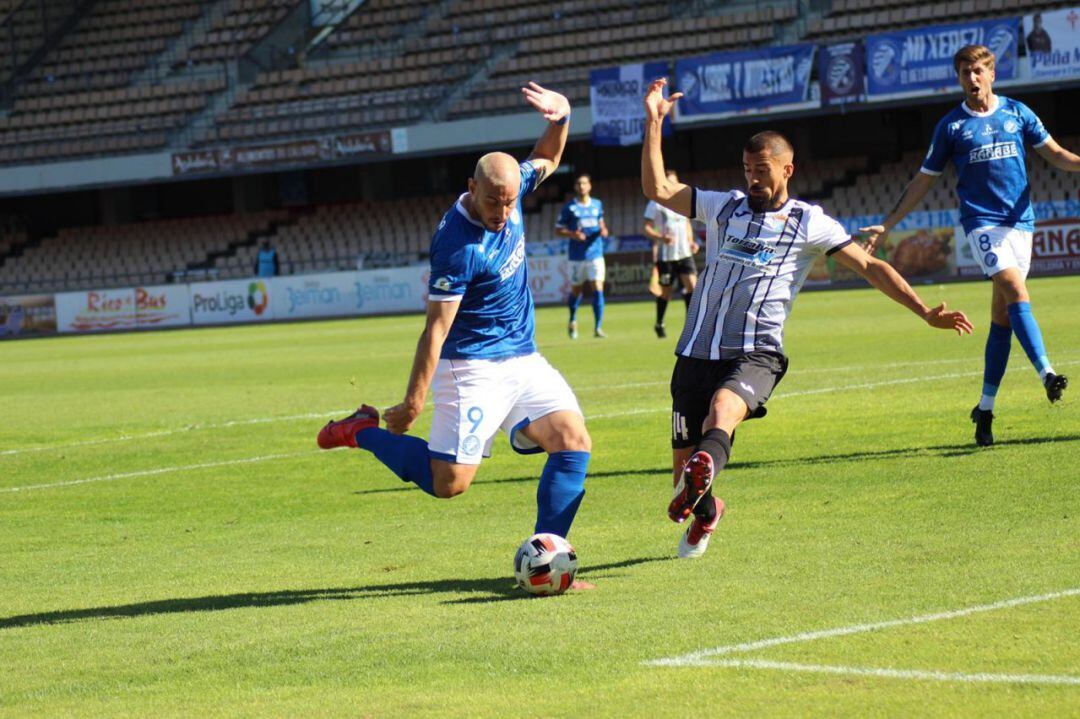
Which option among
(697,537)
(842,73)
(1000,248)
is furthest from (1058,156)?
(842,73)

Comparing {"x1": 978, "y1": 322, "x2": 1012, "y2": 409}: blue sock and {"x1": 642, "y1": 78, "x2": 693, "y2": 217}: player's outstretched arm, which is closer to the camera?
{"x1": 642, "y1": 78, "x2": 693, "y2": 217}: player's outstretched arm

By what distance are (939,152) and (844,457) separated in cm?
206

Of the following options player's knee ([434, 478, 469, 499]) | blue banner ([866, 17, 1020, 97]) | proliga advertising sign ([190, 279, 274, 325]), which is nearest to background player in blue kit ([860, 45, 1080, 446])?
player's knee ([434, 478, 469, 499])

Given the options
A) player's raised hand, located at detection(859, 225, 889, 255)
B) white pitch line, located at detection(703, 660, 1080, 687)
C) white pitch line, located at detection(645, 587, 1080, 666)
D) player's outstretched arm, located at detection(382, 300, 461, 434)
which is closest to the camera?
white pitch line, located at detection(703, 660, 1080, 687)

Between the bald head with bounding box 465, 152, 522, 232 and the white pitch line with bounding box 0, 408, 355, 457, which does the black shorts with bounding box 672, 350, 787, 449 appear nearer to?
the bald head with bounding box 465, 152, 522, 232

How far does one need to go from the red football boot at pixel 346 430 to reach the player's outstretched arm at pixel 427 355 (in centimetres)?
59

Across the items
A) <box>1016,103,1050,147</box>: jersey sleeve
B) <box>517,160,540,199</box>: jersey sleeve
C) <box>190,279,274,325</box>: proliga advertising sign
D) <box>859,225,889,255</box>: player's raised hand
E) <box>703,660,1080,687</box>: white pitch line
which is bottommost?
<box>190,279,274,325</box>: proliga advertising sign

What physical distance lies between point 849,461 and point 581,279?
1634 cm

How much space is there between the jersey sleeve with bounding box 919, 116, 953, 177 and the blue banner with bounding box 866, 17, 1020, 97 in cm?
2812

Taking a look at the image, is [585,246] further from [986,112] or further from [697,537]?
[697,537]

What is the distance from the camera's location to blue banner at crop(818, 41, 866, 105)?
38.3 m

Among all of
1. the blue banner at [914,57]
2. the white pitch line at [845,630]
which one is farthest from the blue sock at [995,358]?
the blue banner at [914,57]

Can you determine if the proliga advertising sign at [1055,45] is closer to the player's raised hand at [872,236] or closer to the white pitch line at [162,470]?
the white pitch line at [162,470]

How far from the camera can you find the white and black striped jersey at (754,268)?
24.3 ft
